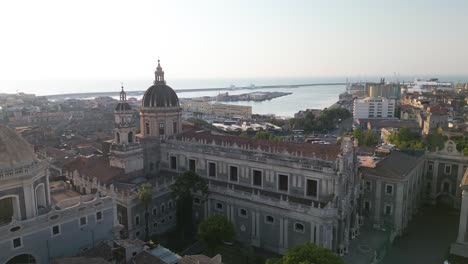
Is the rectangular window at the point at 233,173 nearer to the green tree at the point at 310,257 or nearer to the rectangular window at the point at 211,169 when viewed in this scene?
the rectangular window at the point at 211,169

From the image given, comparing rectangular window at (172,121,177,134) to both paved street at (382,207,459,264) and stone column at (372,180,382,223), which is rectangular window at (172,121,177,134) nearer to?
stone column at (372,180,382,223)

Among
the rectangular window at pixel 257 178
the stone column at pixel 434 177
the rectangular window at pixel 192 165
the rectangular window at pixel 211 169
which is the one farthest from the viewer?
the stone column at pixel 434 177

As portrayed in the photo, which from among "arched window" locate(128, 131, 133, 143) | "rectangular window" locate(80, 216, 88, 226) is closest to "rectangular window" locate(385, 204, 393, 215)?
"arched window" locate(128, 131, 133, 143)

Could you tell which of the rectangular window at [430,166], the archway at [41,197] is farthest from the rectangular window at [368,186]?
the archway at [41,197]

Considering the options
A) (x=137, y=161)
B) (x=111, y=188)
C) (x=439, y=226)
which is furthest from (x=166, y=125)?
(x=439, y=226)

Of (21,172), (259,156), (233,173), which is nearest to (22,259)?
(21,172)

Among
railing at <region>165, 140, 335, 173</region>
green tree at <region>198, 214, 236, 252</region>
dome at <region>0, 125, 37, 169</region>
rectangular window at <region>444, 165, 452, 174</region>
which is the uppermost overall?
dome at <region>0, 125, 37, 169</region>
